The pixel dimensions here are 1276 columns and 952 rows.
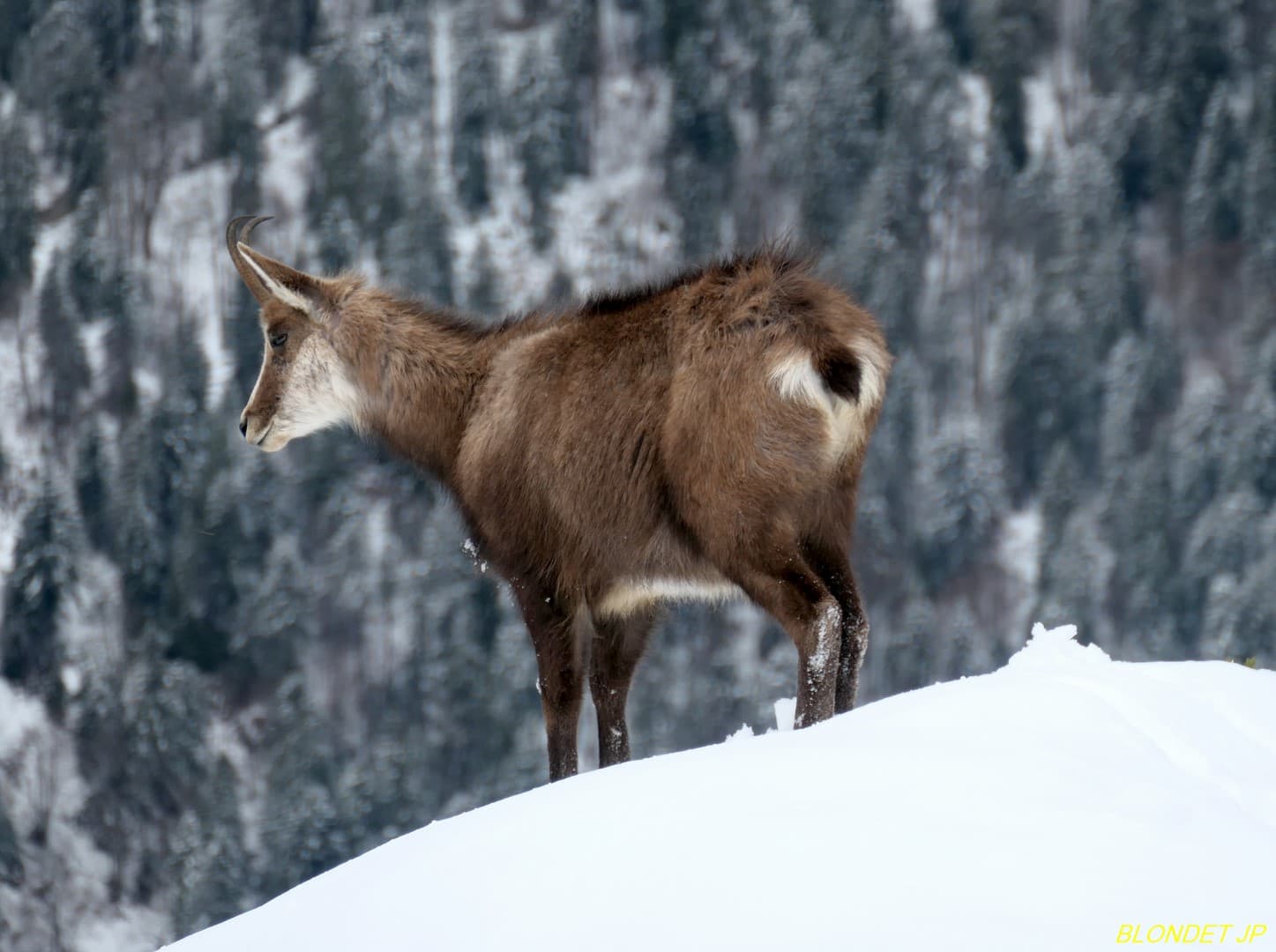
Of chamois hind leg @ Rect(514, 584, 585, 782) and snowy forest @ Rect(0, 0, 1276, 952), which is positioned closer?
chamois hind leg @ Rect(514, 584, 585, 782)

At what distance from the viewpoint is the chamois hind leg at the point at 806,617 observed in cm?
608

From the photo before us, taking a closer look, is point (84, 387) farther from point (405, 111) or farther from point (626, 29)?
point (626, 29)

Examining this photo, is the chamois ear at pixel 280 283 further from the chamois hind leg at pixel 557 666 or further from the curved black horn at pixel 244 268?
the chamois hind leg at pixel 557 666

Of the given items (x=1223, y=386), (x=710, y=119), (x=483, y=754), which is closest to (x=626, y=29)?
(x=710, y=119)

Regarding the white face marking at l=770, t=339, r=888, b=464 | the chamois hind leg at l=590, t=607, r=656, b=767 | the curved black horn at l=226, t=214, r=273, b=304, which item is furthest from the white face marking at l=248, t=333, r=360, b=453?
the white face marking at l=770, t=339, r=888, b=464

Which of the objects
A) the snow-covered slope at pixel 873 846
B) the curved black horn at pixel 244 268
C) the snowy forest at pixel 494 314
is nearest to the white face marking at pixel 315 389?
the curved black horn at pixel 244 268

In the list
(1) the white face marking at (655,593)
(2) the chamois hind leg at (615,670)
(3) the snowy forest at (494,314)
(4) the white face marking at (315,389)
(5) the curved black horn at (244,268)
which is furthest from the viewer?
(3) the snowy forest at (494,314)

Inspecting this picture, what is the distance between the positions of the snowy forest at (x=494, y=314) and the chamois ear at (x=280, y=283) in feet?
186

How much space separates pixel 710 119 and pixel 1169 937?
344 ft

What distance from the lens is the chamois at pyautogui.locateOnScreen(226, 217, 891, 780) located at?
6.30 m

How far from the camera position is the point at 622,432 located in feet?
22.9

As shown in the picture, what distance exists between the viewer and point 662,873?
3695 mm

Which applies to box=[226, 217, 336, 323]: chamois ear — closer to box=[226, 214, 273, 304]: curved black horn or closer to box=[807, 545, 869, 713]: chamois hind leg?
box=[226, 214, 273, 304]: curved black horn

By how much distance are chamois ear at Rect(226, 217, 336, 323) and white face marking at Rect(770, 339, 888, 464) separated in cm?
316
